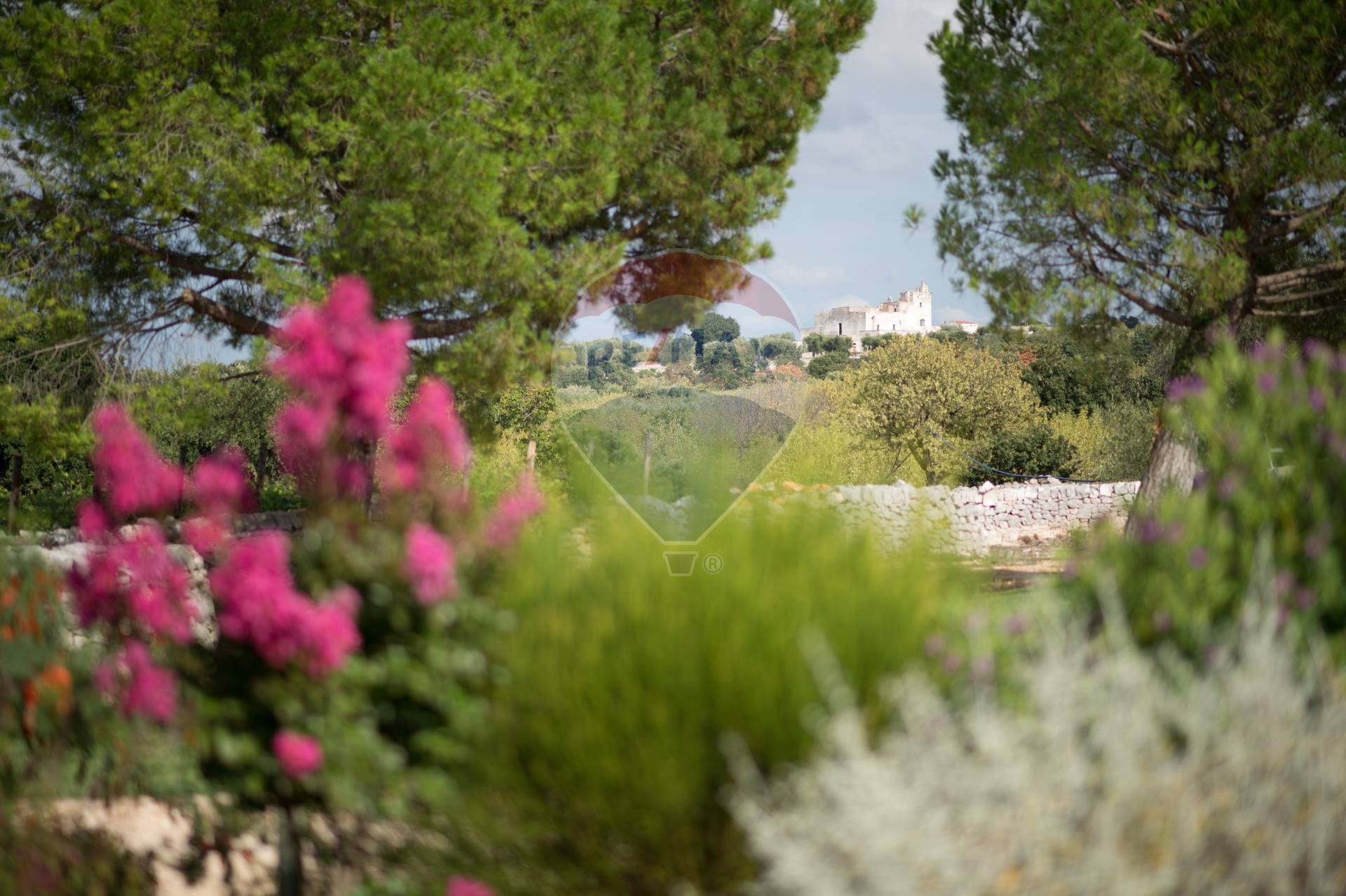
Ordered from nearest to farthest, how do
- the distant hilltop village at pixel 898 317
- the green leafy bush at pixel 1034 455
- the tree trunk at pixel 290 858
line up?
the tree trunk at pixel 290 858 → the green leafy bush at pixel 1034 455 → the distant hilltop village at pixel 898 317

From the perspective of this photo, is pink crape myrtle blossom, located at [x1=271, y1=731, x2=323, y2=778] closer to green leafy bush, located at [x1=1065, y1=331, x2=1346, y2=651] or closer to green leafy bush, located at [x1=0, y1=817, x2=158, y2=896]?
green leafy bush, located at [x1=0, y1=817, x2=158, y2=896]

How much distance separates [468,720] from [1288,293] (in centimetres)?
1182

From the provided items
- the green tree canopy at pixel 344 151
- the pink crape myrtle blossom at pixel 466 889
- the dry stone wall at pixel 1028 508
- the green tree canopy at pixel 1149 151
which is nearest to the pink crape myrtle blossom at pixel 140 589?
the pink crape myrtle blossom at pixel 466 889

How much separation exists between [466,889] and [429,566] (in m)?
0.79

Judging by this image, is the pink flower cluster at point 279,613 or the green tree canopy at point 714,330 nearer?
the pink flower cluster at point 279,613

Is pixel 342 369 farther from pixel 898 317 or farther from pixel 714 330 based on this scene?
pixel 898 317

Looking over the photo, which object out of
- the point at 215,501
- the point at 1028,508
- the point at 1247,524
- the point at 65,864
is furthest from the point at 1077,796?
the point at 1028,508

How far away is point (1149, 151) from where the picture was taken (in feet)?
39.7

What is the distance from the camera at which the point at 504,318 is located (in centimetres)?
1132

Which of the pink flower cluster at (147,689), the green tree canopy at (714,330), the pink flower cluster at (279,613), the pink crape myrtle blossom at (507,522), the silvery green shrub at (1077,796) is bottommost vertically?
the silvery green shrub at (1077,796)

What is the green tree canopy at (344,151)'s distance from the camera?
34.2 ft

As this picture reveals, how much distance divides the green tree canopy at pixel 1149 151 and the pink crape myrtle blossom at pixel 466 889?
9.93m

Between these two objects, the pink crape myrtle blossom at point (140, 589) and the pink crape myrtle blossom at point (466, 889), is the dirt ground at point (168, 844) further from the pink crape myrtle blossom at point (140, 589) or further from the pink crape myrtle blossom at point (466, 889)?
the pink crape myrtle blossom at point (466, 889)

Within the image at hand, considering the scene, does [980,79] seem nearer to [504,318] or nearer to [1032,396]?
[504,318]
